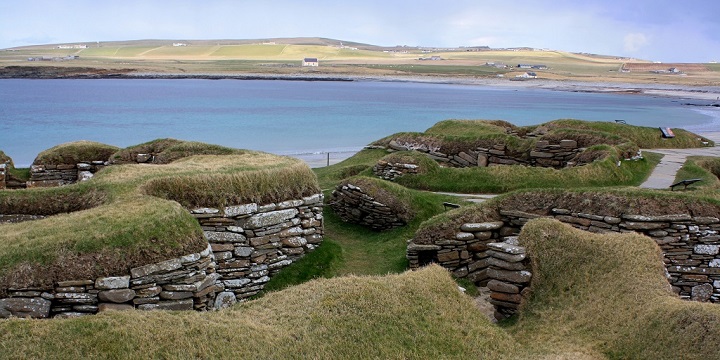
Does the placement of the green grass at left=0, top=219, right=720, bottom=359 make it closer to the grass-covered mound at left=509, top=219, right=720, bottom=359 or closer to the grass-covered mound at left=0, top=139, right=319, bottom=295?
the grass-covered mound at left=509, top=219, right=720, bottom=359

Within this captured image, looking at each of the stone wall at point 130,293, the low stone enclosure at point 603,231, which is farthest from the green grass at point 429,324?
the stone wall at point 130,293

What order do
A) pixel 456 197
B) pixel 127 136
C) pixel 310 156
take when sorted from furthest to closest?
pixel 127 136, pixel 310 156, pixel 456 197

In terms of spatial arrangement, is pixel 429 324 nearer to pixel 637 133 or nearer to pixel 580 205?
pixel 580 205

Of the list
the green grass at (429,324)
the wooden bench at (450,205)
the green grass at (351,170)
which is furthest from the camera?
the green grass at (351,170)

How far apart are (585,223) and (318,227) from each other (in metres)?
7.37

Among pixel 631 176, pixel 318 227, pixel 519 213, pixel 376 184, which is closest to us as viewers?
pixel 519 213

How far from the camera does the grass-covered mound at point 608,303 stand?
959 centimetres

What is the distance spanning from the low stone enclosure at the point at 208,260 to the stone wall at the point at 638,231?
347 centimetres

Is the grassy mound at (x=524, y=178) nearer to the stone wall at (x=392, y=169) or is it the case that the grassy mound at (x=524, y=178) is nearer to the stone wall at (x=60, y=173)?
the stone wall at (x=392, y=169)

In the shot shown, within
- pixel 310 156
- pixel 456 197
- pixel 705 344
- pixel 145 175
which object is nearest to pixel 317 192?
pixel 145 175

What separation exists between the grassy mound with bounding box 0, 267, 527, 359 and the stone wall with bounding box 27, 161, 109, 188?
1384 centimetres

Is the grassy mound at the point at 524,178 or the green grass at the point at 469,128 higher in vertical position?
the green grass at the point at 469,128

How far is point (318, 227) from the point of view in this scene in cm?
1761

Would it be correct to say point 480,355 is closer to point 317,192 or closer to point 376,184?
point 317,192
